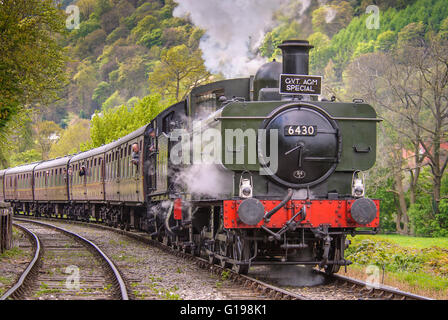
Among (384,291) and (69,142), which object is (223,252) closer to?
(384,291)

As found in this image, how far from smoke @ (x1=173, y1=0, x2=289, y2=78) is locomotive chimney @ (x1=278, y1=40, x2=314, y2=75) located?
72.7ft

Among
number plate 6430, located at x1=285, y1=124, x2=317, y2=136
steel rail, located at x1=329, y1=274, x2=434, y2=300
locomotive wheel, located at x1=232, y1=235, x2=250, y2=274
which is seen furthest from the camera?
locomotive wheel, located at x1=232, y1=235, x2=250, y2=274

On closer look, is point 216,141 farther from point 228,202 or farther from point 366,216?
point 366,216

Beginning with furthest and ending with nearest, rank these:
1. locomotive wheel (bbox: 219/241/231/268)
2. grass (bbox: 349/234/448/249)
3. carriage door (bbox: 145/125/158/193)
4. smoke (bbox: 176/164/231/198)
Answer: grass (bbox: 349/234/448/249) → carriage door (bbox: 145/125/158/193) → locomotive wheel (bbox: 219/241/231/268) → smoke (bbox: 176/164/231/198)

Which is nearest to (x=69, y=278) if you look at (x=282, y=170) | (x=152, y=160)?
(x=282, y=170)

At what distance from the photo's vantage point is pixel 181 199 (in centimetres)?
1332

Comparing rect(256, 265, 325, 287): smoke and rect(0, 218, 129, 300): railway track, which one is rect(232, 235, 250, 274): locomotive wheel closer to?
rect(256, 265, 325, 287): smoke

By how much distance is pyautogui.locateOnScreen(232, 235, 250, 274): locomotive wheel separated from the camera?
10.1 metres

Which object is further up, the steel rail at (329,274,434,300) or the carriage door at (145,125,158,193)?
the carriage door at (145,125,158,193)

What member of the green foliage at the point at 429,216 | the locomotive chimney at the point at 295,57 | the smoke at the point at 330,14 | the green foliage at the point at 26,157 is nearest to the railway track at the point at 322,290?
the locomotive chimney at the point at 295,57

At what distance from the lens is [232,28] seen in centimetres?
4116

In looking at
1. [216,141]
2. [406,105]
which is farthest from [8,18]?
[406,105]

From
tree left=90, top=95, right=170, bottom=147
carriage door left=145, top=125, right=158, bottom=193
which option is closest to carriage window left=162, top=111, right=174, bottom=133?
carriage door left=145, top=125, right=158, bottom=193

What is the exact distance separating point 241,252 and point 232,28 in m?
32.5
